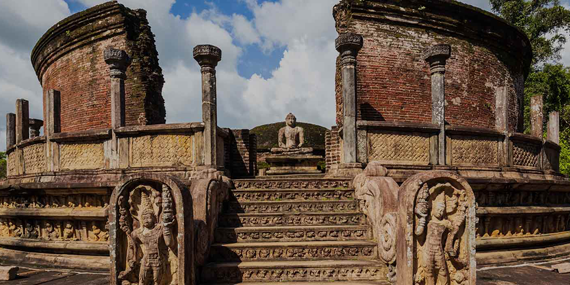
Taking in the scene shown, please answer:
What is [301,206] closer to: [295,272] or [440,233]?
[295,272]

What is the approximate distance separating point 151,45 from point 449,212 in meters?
10.9

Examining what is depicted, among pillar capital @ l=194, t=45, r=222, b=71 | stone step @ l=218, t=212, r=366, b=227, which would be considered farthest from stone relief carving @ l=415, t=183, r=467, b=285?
pillar capital @ l=194, t=45, r=222, b=71

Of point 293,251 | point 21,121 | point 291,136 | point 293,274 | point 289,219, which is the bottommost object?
point 293,274

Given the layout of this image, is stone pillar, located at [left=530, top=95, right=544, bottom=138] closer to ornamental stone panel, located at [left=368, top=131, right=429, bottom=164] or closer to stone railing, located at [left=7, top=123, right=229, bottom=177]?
ornamental stone panel, located at [left=368, top=131, right=429, bottom=164]

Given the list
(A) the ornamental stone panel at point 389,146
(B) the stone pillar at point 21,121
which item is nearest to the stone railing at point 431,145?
(A) the ornamental stone panel at point 389,146

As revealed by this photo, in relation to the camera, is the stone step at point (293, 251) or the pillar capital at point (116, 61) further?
the pillar capital at point (116, 61)

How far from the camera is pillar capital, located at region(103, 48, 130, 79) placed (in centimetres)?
714

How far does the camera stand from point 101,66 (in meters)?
11.9

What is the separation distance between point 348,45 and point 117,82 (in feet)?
16.2

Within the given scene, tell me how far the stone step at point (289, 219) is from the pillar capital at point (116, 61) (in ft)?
13.6

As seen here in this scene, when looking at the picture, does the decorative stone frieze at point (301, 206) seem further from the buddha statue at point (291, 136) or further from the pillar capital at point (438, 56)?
the buddha statue at point (291, 136)

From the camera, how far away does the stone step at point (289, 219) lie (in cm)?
542

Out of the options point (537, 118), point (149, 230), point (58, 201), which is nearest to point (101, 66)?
point (58, 201)

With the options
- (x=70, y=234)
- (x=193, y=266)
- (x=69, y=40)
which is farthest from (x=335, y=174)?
(x=69, y=40)
